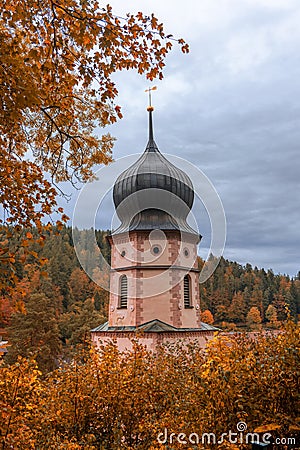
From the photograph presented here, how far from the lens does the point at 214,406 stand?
384cm

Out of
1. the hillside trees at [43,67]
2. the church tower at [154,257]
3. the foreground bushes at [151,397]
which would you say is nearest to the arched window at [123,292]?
the church tower at [154,257]

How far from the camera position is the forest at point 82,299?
2675cm

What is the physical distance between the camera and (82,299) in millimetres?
56125

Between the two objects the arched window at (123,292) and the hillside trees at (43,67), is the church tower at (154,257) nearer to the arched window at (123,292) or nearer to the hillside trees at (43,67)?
the arched window at (123,292)

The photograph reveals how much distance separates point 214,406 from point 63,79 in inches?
147

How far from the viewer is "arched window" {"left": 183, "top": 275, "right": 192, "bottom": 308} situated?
57.0ft

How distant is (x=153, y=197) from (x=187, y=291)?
184 inches

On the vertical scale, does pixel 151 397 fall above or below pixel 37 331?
below

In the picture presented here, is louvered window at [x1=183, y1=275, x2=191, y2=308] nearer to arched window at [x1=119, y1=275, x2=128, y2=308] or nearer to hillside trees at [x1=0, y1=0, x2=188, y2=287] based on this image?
arched window at [x1=119, y1=275, x2=128, y2=308]

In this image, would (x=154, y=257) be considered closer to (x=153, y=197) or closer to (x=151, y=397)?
(x=153, y=197)

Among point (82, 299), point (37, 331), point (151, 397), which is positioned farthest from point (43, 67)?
point (82, 299)

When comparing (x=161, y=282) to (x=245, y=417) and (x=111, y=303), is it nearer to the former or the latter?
(x=111, y=303)

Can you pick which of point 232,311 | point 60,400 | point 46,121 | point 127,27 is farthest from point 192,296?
point 232,311

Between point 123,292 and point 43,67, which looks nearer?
point 43,67
